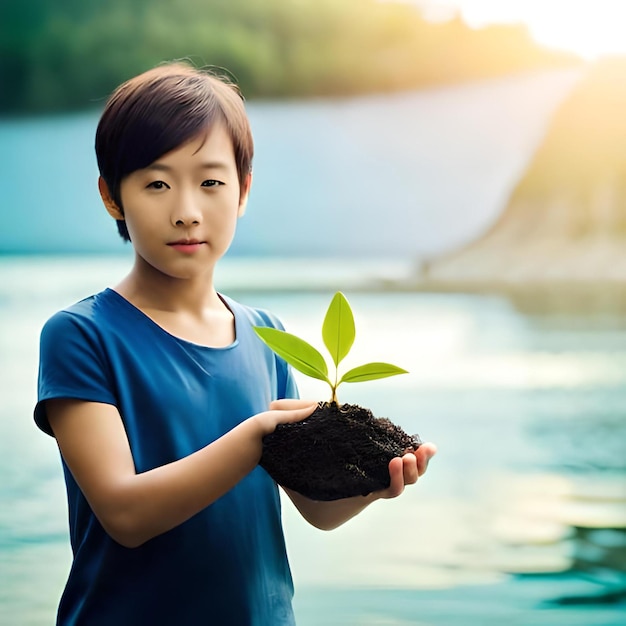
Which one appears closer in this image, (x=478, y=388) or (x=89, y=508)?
(x=89, y=508)

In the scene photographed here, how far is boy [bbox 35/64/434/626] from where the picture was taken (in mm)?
704

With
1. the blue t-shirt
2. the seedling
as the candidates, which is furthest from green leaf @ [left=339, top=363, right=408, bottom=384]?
the blue t-shirt

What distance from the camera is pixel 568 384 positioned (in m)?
2.50

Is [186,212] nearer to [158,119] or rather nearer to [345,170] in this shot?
[158,119]

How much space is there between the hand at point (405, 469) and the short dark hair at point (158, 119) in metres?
0.30

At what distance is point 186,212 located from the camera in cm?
75

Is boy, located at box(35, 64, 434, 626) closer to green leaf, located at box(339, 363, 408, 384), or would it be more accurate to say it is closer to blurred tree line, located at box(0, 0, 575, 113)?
green leaf, located at box(339, 363, 408, 384)

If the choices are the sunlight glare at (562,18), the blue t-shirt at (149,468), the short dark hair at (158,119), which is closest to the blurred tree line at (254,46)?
the sunlight glare at (562,18)

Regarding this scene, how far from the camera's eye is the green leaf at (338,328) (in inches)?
29.9

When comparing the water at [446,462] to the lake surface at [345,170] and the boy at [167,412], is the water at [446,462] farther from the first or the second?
the boy at [167,412]

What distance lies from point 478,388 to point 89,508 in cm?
187

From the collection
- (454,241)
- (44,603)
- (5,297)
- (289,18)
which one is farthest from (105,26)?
(44,603)

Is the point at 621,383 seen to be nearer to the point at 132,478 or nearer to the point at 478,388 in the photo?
the point at 478,388

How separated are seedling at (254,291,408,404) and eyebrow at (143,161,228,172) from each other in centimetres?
15
